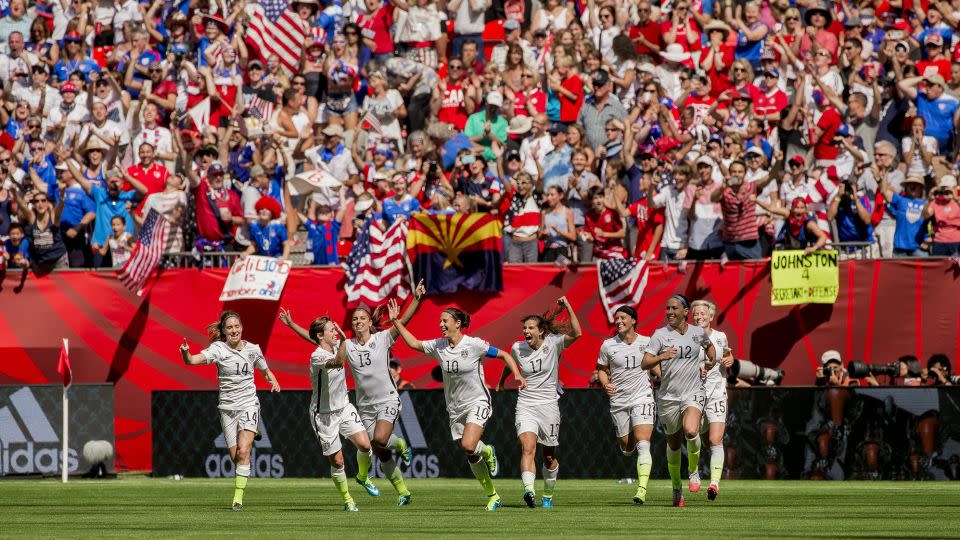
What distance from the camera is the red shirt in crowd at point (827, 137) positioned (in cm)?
2714

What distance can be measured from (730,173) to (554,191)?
2.74 metres

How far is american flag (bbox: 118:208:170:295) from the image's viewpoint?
1110 inches

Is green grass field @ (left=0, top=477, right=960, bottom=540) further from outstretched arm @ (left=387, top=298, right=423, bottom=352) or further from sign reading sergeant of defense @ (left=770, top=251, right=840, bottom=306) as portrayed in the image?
sign reading sergeant of defense @ (left=770, top=251, right=840, bottom=306)

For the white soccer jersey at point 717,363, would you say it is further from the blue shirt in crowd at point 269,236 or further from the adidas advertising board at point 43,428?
the adidas advertising board at point 43,428

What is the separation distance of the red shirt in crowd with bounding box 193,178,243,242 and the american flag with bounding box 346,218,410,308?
225cm

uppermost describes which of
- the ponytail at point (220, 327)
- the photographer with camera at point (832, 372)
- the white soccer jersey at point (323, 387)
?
the ponytail at point (220, 327)

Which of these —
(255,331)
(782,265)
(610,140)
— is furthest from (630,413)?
(255,331)

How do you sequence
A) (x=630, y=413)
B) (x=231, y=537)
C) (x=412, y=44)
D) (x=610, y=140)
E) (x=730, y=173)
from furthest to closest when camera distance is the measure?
(x=412, y=44)
(x=610, y=140)
(x=730, y=173)
(x=630, y=413)
(x=231, y=537)

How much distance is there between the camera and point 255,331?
94.7 feet

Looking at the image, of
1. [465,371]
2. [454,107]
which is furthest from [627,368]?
[454,107]

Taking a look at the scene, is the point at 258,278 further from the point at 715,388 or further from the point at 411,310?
the point at 715,388

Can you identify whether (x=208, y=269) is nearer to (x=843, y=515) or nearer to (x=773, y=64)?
(x=773, y=64)

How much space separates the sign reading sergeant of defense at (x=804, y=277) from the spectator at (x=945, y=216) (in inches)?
58.4

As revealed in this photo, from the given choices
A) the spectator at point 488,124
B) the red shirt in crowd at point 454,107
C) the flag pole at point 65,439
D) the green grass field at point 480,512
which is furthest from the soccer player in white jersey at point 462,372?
the red shirt in crowd at point 454,107
